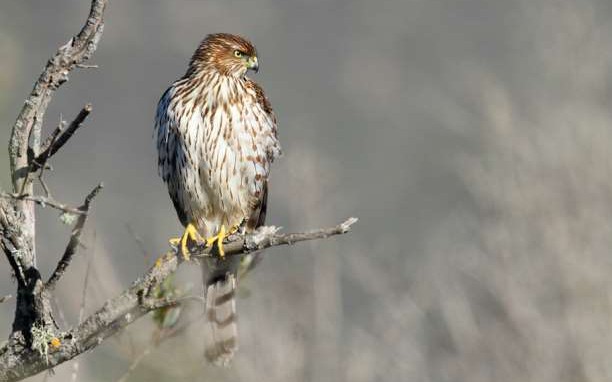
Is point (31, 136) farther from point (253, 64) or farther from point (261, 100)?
point (253, 64)

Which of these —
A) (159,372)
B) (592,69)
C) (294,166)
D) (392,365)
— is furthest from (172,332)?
(592,69)

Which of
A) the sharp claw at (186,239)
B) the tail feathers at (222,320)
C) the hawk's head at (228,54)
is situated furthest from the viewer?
the hawk's head at (228,54)

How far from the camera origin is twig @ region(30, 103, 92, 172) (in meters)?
3.55

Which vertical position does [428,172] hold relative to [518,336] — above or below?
above

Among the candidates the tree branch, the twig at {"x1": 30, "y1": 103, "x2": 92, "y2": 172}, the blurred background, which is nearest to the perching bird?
the blurred background

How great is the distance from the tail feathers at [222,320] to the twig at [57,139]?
2459mm

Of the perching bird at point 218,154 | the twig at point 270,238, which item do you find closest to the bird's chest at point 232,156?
the perching bird at point 218,154

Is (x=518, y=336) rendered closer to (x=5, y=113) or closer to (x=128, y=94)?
(x=5, y=113)

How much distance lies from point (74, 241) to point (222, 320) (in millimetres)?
2633

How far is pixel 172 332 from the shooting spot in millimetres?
4781

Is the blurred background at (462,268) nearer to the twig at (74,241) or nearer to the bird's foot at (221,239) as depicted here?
the bird's foot at (221,239)

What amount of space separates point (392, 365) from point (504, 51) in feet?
84.4

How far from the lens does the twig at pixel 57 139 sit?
11.6ft

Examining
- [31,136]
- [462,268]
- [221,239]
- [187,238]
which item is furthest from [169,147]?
[462,268]
